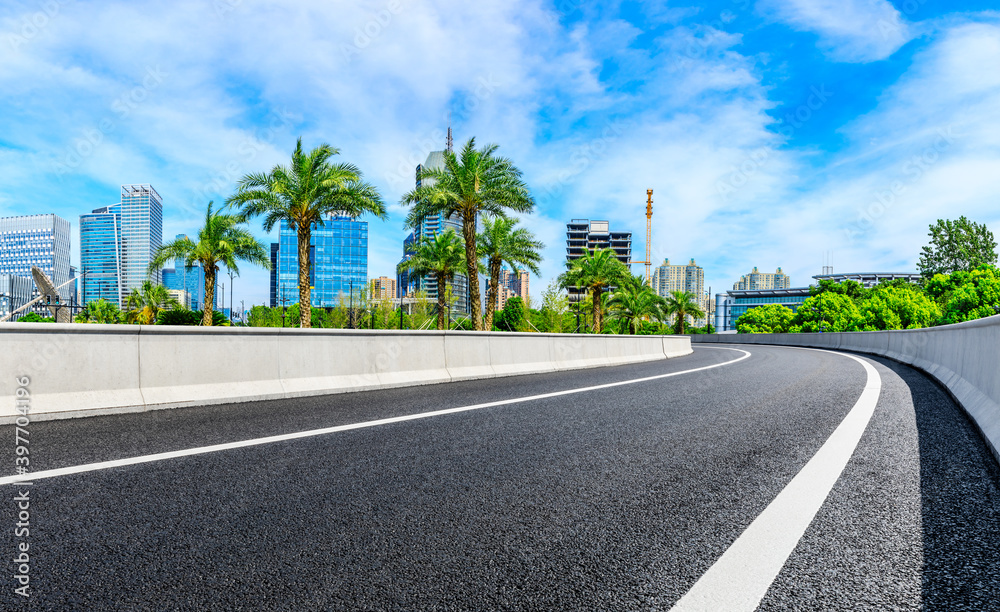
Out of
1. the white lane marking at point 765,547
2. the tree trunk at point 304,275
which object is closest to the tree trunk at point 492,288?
the tree trunk at point 304,275

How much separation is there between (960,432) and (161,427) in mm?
7463

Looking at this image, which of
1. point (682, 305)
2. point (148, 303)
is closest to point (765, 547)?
point (682, 305)

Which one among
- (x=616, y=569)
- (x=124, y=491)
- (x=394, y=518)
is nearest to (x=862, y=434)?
(x=616, y=569)

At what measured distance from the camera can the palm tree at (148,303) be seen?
4291 cm

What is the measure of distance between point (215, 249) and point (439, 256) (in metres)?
14.3

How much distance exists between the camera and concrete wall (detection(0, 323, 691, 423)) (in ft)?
19.1

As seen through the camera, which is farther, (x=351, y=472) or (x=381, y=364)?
(x=381, y=364)

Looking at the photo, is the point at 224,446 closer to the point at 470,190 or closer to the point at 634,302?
the point at 470,190

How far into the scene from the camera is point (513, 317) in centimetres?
7194

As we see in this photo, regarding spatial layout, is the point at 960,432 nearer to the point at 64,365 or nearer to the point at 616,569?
the point at 616,569

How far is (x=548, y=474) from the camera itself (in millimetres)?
3795

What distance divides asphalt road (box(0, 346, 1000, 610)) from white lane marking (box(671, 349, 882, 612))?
0.19ft

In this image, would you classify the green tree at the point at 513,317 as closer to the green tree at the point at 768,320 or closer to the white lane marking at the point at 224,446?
the green tree at the point at 768,320

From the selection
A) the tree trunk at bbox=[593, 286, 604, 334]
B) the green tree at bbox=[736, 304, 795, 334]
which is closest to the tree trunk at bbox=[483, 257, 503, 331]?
the tree trunk at bbox=[593, 286, 604, 334]
